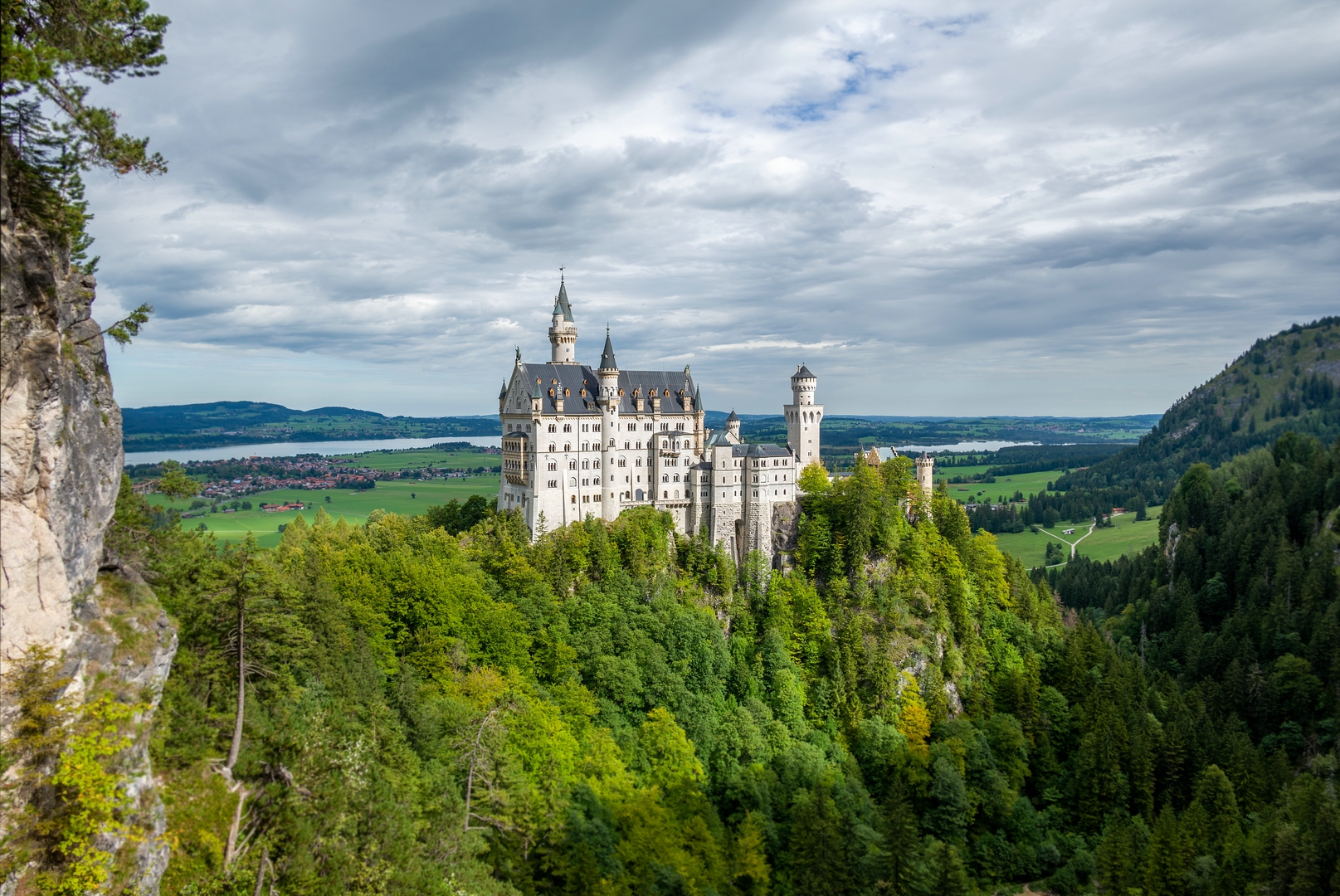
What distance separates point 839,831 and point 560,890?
23.6m

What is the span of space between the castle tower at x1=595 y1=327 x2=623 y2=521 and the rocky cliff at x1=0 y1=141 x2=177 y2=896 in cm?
5109

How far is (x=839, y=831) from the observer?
64.3 metres

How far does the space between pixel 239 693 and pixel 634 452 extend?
49.9 meters

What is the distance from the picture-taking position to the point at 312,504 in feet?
534

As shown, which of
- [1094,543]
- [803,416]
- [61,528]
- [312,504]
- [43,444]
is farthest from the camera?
[1094,543]

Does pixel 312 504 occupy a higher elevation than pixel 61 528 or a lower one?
lower

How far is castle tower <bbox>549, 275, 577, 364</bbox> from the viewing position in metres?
83.9

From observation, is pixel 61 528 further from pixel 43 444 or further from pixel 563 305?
pixel 563 305

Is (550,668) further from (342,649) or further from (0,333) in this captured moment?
(0,333)

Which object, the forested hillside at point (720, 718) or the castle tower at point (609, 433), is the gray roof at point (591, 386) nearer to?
the castle tower at point (609, 433)

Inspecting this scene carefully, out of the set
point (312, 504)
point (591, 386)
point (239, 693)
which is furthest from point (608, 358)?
point (312, 504)

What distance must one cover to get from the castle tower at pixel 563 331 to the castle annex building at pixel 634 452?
0.10 m

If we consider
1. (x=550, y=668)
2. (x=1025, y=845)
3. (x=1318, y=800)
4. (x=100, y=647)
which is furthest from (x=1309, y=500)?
(x=100, y=647)

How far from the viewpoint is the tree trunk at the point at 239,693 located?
34062mm
